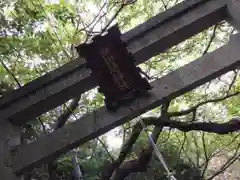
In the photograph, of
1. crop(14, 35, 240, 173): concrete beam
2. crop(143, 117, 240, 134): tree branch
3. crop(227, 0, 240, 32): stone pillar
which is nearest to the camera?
crop(14, 35, 240, 173): concrete beam

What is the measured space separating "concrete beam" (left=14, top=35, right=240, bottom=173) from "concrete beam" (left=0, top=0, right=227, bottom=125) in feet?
0.81

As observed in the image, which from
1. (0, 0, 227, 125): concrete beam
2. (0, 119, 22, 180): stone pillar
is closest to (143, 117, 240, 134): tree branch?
(0, 0, 227, 125): concrete beam

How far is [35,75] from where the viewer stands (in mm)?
3555

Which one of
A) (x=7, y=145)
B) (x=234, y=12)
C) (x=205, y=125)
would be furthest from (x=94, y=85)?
(x=205, y=125)

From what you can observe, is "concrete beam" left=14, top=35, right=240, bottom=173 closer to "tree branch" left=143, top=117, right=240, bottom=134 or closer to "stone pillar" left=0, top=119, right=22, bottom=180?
"stone pillar" left=0, top=119, right=22, bottom=180

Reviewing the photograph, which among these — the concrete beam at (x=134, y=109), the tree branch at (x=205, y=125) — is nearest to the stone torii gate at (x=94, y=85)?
the concrete beam at (x=134, y=109)

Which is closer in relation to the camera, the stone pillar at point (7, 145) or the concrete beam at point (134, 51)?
the stone pillar at point (7, 145)

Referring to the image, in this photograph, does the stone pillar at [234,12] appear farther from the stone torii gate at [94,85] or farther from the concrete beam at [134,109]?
the concrete beam at [134,109]

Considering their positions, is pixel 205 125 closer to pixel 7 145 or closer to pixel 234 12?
pixel 234 12

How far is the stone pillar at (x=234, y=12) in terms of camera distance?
2.39 meters

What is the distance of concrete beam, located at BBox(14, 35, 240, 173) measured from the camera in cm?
228

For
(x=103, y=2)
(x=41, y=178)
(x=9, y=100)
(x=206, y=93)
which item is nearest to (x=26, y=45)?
(x=9, y=100)

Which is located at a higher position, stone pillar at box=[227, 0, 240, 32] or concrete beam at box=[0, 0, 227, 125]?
concrete beam at box=[0, 0, 227, 125]

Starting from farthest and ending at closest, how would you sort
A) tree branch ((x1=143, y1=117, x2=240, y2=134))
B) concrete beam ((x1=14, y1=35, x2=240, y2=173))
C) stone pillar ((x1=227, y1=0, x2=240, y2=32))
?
tree branch ((x1=143, y1=117, x2=240, y2=134)), stone pillar ((x1=227, y1=0, x2=240, y2=32)), concrete beam ((x1=14, y1=35, x2=240, y2=173))
